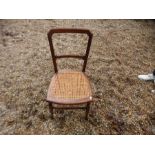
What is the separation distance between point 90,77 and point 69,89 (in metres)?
0.96

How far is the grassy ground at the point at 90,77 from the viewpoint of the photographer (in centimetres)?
251

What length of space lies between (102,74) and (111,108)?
65cm

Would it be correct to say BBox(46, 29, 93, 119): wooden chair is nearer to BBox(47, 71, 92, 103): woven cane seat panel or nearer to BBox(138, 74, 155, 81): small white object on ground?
BBox(47, 71, 92, 103): woven cane seat panel

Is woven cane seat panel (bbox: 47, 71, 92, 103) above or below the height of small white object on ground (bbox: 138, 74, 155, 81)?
above

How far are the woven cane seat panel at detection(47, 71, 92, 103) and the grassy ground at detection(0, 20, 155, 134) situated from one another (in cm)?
44

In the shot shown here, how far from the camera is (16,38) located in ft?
13.0

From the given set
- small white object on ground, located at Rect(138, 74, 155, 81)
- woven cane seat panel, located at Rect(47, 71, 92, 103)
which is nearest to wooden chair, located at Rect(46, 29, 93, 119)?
woven cane seat panel, located at Rect(47, 71, 92, 103)

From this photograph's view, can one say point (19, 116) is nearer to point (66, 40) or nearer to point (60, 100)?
point (60, 100)

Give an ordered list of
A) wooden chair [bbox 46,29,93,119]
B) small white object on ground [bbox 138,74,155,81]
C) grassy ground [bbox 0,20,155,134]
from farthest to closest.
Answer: small white object on ground [bbox 138,74,155,81] → grassy ground [bbox 0,20,155,134] → wooden chair [bbox 46,29,93,119]

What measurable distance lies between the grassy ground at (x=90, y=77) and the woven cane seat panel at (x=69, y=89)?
441 millimetres

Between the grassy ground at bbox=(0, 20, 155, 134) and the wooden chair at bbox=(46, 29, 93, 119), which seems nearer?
the wooden chair at bbox=(46, 29, 93, 119)

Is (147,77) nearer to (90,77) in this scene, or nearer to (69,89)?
(90,77)

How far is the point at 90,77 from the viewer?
10.4 ft

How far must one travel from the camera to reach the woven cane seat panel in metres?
2.15
